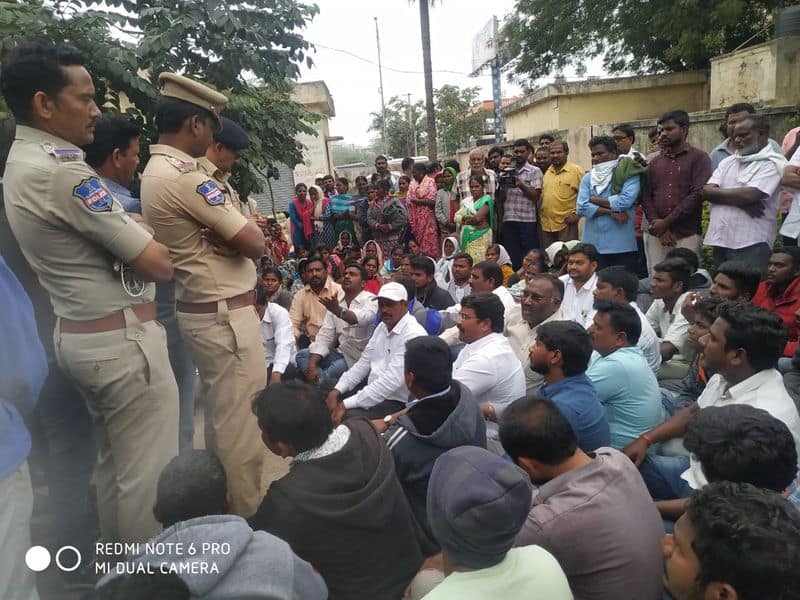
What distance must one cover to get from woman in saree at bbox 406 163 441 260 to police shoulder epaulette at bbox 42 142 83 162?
5.67 metres

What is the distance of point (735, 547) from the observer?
1316mm

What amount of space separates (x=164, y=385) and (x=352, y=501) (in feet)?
3.03

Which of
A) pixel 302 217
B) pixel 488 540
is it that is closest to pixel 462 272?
pixel 488 540

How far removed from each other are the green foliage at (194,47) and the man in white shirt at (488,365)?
98.3 inches

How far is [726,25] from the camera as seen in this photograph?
12070 millimetres

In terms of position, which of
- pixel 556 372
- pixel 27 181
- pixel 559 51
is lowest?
pixel 556 372

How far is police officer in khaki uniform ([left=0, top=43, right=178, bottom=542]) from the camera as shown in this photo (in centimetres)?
199

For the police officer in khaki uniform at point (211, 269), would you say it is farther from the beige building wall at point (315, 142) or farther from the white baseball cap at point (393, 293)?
the beige building wall at point (315, 142)

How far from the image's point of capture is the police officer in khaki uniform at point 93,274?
1.99 metres

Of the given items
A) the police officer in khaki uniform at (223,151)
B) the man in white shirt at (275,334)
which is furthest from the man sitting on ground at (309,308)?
the police officer in khaki uniform at (223,151)

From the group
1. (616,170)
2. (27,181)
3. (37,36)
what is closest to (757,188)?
(616,170)

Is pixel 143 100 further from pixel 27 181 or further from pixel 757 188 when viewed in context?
pixel 757 188

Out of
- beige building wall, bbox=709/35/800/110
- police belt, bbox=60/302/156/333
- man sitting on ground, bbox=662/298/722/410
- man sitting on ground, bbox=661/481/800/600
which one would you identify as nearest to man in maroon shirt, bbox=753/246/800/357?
man sitting on ground, bbox=662/298/722/410

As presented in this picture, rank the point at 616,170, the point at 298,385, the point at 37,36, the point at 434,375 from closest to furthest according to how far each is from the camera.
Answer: the point at 298,385
the point at 434,375
the point at 37,36
the point at 616,170
